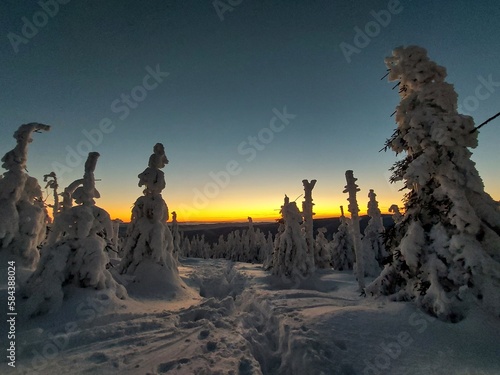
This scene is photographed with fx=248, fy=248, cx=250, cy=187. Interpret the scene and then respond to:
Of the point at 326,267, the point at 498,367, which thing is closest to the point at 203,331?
the point at 498,367

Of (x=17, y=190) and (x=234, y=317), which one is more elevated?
(x=17, y=190)

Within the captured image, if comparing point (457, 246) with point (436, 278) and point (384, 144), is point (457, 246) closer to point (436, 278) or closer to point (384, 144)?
point (436, 278)

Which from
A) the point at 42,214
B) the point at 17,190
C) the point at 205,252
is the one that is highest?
the point at 17,190

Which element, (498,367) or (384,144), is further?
(384,144)

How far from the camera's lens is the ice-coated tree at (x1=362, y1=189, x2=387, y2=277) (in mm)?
26194

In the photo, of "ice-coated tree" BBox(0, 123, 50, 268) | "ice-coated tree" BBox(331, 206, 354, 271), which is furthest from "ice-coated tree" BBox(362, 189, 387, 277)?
"ice-coated tree" BBox(0, 123, 50, 268)

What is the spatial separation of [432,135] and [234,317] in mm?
8154

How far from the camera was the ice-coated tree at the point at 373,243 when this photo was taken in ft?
85.9

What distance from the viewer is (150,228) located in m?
14.0

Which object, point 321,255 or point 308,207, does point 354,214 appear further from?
point 321,255

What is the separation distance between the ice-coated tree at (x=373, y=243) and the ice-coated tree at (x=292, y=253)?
889 cm

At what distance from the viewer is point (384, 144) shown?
8.45 meters

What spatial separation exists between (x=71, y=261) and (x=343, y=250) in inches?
1196

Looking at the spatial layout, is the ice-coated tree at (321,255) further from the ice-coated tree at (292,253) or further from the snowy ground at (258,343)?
the snowy ground at (258,343)
